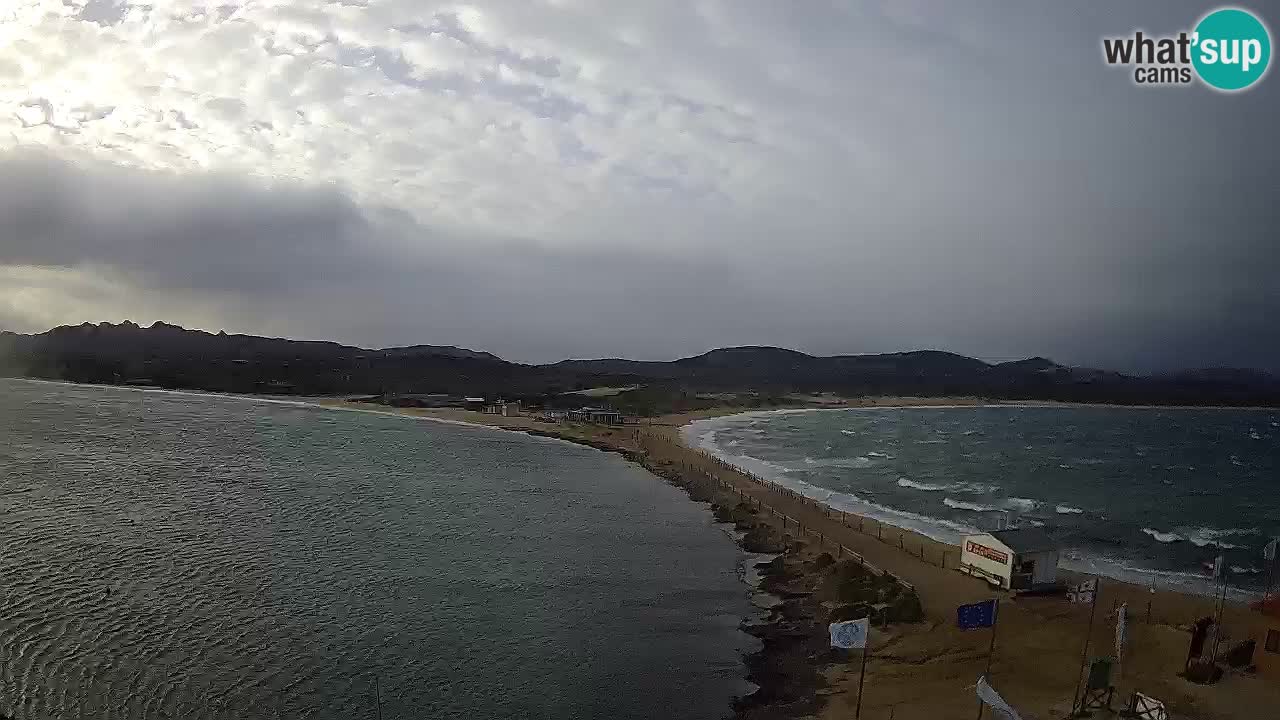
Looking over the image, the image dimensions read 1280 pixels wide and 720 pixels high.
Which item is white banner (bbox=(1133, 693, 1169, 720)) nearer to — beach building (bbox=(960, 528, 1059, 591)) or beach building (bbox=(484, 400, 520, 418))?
beach building (bbox=(960, 528, 1059, 591))

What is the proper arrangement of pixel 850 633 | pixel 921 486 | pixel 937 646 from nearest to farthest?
pixel 850 633, pixel 937 646, pixel 921 486

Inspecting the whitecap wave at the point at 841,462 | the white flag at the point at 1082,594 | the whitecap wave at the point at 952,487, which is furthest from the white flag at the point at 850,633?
the whitecap wave at the point at 841,462

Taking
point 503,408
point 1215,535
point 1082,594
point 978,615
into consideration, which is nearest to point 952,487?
point 1215,535

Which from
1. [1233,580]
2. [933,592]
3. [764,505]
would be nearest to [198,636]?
[933,592]

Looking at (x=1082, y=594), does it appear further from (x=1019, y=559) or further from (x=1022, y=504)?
(x=1022, y=504)

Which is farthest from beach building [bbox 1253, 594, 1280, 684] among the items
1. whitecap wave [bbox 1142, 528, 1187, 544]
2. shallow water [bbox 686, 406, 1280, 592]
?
whitecap wave [bbox 1142, 528, 1187, 544]
